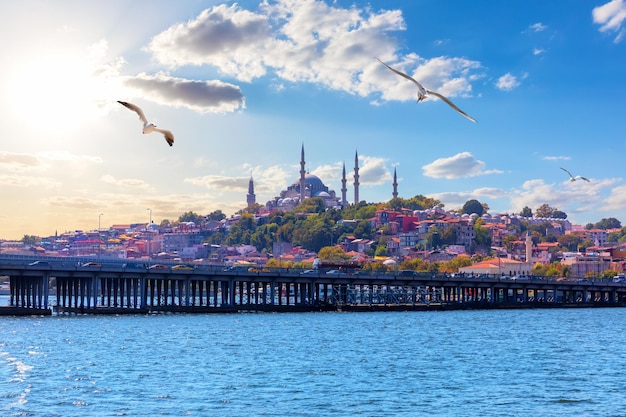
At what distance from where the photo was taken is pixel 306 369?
50188 mm

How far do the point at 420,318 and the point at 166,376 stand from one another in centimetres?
5508

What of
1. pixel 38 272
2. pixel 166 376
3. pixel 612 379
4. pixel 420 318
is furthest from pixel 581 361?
pixel 38 272

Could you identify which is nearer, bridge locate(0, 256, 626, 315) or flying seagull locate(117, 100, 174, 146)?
flying seagull locate(117, 100, 174, 146)

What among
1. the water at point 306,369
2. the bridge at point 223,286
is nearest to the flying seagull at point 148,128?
the water at point 306,369

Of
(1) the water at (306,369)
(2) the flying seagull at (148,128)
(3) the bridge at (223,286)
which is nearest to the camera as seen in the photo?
(2) the flying seagull at (148,128)

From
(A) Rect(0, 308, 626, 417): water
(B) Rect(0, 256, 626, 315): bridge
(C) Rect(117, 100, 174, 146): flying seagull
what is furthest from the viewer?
(B) Rect(0, 256, 626, 315): bridge

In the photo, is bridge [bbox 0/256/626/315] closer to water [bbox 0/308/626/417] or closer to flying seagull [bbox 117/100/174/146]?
water [bbox 0/308/626/417]

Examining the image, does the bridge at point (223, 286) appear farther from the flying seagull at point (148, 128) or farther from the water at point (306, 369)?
the flying seagull at point (148, 128)

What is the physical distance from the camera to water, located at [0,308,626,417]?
38.0 meters

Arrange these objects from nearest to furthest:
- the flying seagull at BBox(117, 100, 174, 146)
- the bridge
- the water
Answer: the flying seagull at BBox(117, 100, 174, 146) < the water < the bridge

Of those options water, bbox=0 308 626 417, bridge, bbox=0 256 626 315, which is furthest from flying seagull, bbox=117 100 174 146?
bridge, bbox=0 256 626 315

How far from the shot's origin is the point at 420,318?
98812 mm

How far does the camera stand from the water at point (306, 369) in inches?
1497

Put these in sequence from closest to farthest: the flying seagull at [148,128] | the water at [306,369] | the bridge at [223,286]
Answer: the flying seagull at [148,128] < the water at [306,369] < the bridge at [223,286]
